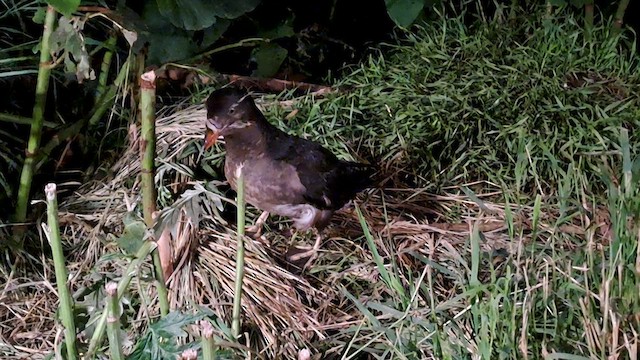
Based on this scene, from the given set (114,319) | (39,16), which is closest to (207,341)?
(114,319)

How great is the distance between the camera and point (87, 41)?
7.96 ft

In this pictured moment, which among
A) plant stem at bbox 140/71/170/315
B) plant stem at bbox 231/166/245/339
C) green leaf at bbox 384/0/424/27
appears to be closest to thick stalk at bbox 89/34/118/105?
plant stem at bbox 140/71/170/315

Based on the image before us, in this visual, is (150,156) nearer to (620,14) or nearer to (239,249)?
(239,249)

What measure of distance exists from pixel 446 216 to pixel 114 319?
1.36m

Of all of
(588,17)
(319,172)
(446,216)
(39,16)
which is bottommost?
(446,216)

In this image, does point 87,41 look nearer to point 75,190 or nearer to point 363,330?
point 75,190

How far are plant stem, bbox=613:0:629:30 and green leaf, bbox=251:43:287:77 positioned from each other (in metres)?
1.19

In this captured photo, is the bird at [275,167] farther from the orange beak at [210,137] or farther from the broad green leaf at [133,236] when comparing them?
the broad green leaf at [133,236]

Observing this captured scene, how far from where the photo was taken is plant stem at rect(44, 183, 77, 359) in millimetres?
1363

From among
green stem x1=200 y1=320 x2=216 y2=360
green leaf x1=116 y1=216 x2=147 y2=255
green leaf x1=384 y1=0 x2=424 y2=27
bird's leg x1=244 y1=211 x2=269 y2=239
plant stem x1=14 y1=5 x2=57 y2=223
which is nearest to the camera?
green stem x1=200 y1=320 x2=216 y2=360

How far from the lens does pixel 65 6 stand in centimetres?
181

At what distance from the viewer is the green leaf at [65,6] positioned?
1800mm

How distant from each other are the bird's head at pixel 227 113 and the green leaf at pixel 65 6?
1.76 ft

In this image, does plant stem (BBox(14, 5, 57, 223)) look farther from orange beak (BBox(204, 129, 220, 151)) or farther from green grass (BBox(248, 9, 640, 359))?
green grass (BBox(248, 9, 640, 359))
